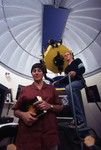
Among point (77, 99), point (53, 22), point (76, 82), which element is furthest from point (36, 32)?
point (77, 99)

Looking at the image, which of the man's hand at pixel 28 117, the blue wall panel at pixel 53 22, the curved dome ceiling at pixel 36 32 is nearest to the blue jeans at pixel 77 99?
the man's hand at pixel 28 117

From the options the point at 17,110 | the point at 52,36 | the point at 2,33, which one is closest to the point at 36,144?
the point at 17,110

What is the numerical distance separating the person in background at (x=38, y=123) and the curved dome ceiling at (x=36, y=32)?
5.63ft

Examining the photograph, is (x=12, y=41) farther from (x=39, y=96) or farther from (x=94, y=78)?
(x=39, y=96)

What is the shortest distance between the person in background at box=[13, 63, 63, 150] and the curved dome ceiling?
5.63ft

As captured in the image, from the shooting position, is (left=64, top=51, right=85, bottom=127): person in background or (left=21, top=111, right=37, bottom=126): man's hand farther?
(left=64, top=51, right=85, bottom=127): person in background

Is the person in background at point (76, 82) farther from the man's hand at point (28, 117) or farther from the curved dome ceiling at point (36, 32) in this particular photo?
the curved dome ceiling at point (36, 32)

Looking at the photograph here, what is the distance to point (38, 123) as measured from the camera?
5.02 ft

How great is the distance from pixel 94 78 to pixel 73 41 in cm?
72

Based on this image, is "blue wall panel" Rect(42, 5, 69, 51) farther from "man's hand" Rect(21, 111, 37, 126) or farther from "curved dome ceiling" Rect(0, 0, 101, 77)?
"man's hand" Rect(21, 111, 37, 126)

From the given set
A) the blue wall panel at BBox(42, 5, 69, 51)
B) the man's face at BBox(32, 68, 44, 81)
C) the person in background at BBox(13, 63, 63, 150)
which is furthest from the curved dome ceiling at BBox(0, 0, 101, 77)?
the person in background at BBox(13, 63, 63, 150)

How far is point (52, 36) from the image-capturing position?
3.50 metres

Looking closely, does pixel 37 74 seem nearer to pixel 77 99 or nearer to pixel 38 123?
pixel 38 123

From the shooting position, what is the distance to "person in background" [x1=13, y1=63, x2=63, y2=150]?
4.83 ft
